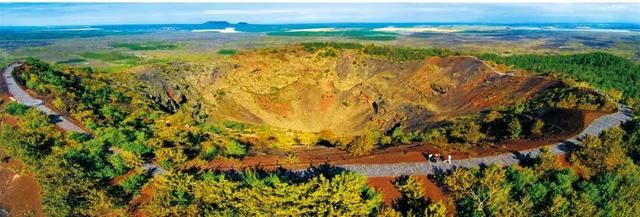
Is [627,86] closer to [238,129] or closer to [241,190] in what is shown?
[238,129]

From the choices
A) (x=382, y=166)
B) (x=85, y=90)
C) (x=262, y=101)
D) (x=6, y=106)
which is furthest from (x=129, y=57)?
(x=382, y=166)

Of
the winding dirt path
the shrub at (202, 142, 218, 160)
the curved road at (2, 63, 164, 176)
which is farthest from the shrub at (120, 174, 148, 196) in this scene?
the winding dirt path

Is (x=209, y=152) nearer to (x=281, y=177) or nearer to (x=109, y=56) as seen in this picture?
(x=281, y=177)

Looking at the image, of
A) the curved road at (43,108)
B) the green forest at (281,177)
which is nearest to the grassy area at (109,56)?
the curved road at (43,108)

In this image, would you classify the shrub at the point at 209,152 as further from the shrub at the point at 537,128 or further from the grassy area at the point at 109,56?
the grassy area at the point at 109,56

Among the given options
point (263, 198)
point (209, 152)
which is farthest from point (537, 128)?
point (209, 152)
